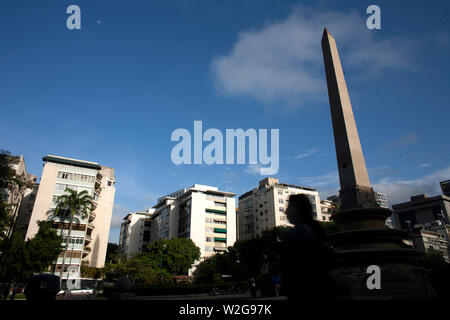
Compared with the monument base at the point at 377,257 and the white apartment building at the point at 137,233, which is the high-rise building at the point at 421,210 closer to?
the white apartment building at the point at 137,233

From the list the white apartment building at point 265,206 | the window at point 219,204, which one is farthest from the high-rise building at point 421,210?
the window at point 219,204

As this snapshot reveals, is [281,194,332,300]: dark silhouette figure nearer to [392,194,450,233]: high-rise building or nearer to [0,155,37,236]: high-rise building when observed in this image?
[0,155,37,236]: high-rise building

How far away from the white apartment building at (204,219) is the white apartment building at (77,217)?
1671 cm

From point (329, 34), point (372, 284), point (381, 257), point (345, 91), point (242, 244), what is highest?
point (329, 34)

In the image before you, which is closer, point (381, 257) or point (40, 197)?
point (381, 257)

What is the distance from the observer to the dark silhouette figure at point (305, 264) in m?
2.17

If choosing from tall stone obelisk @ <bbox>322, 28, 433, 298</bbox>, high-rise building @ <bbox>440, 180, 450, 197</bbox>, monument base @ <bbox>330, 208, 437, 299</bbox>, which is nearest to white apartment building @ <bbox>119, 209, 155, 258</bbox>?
tall stone obelisk @ <bbox>322, 28, 433, 298</bbox>

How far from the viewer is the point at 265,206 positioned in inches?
2709

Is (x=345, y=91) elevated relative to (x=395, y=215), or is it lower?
lower

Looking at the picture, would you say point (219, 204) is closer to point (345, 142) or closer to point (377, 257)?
point (345, 142)
